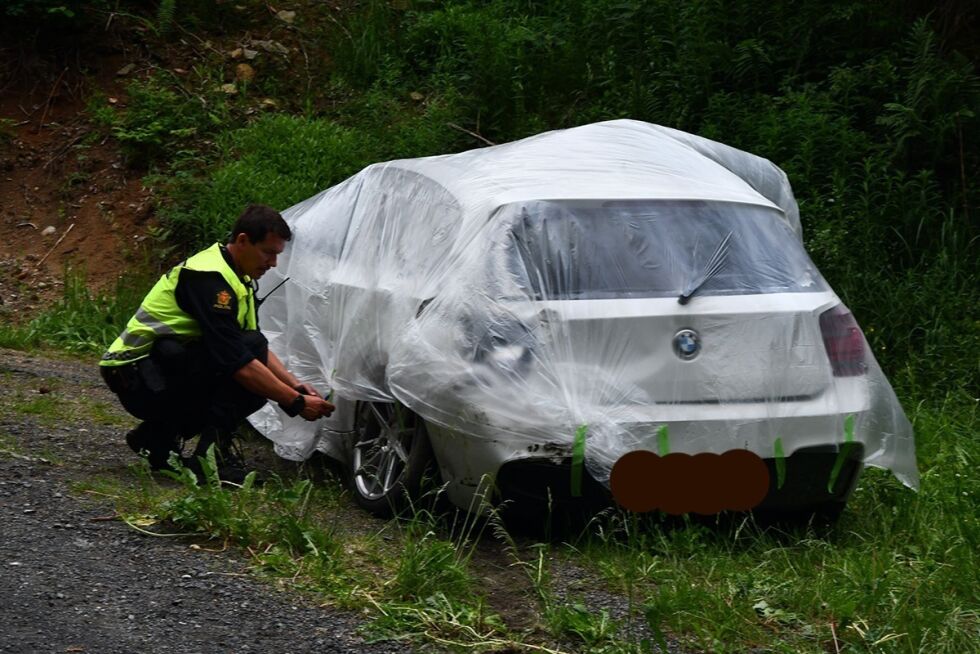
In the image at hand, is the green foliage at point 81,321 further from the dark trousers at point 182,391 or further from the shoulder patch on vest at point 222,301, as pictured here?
the shoulder patch on vest at point 222,301

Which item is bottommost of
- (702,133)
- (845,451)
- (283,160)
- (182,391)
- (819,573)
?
(819,573)

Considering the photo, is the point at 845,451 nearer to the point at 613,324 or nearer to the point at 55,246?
the point at 613,324

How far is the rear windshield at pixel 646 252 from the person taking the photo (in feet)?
15.3

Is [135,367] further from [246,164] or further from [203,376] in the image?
[246,164]

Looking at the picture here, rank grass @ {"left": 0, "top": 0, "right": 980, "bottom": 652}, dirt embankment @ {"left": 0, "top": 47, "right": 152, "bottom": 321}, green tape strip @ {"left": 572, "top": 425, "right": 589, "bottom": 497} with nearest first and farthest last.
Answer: grass @ {"left": 0, "top": 0, "right": 980, "bottom": 652}, green tape strip @ {"left": 572, "top": 425, "right": 589, "bottom": 497}, dirt embankment @ {"left": 0, "top": 47, "right": 152, "bottom": 321}

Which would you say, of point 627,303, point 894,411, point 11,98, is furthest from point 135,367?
point 11,98

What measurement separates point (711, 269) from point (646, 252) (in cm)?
25

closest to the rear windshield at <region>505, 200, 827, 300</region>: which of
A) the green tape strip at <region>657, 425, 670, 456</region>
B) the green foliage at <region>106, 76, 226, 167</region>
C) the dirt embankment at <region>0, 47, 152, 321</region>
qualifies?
the green tape strip at <region>657, 425, 670, 456</region>

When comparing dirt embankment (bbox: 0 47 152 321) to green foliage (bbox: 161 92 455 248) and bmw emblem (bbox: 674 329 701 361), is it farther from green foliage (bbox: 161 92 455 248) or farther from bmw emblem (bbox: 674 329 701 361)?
bmw emblem (bbox: 674 329 701 361)

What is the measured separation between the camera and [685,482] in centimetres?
436

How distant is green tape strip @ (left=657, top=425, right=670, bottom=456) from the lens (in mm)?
4395

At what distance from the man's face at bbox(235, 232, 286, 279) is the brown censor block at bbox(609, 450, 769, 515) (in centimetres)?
189

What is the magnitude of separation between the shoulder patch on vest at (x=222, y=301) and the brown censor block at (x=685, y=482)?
1.79 meters

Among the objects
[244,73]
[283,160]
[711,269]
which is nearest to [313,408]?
[711,269]
